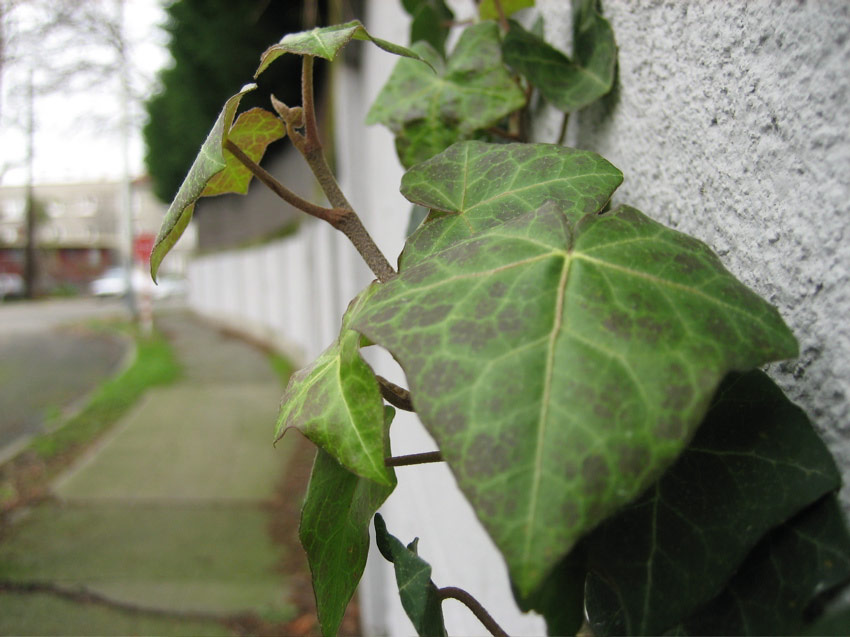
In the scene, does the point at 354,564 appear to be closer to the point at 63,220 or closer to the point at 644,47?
the point at 644,47

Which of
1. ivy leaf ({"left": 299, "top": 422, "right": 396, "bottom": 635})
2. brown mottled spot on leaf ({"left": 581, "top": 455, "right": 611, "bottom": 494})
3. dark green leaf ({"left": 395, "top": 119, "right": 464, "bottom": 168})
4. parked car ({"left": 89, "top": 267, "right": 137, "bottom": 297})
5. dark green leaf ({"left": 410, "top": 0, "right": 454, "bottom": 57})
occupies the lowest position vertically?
parked car ({"left": 89, "top": 267, "right": 137, "bottom": 297})

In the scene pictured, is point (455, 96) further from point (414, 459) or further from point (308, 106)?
point (414, 459)

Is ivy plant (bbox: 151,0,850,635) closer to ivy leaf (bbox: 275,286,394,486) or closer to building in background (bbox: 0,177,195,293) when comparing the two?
ivy leaf (bbox: 275,286,394,486)

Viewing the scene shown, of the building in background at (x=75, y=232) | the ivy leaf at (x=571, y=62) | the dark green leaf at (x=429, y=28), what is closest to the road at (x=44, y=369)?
the dark green leaf at (x=429, y=28)

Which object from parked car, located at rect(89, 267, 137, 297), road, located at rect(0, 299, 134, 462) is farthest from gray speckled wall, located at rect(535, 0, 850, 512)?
parked car, located at rect(89, 267, 137, 297)

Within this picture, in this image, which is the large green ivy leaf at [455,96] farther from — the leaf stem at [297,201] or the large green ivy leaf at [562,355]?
the large green ivy leaf at [562,355]

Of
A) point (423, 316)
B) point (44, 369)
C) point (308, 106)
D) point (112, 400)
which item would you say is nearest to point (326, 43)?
point (308, 106)
